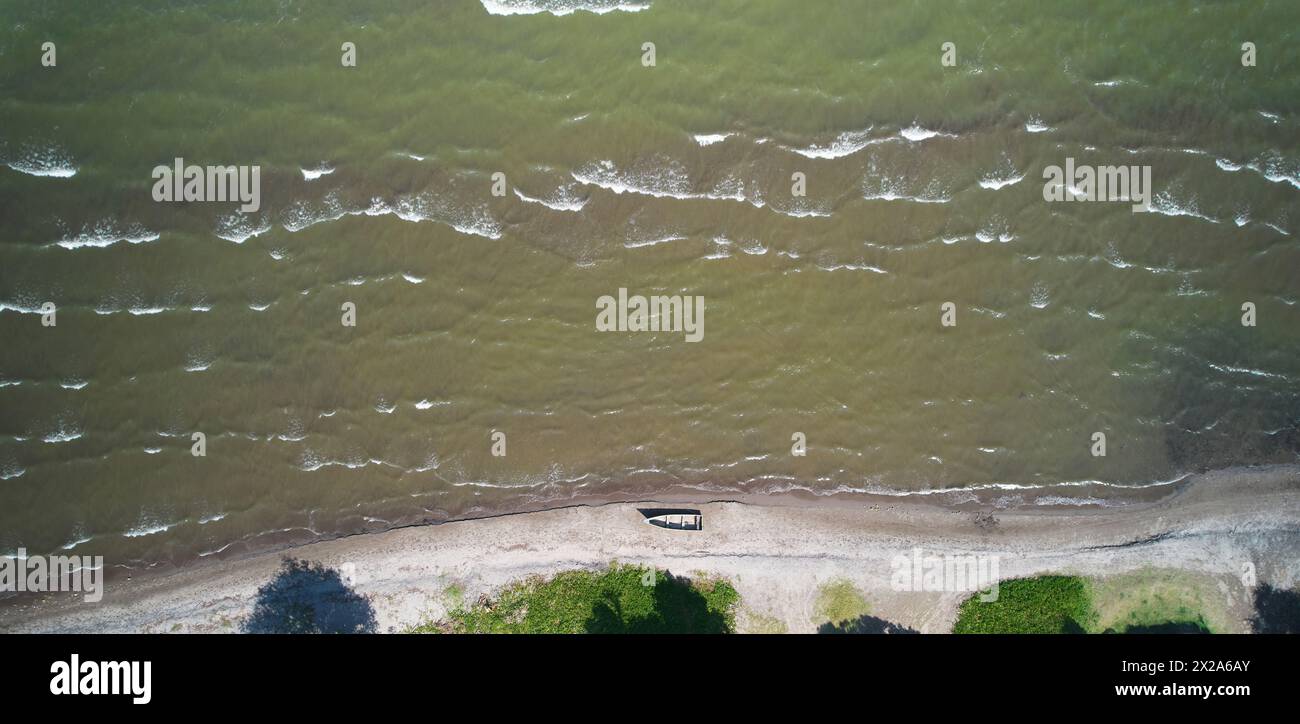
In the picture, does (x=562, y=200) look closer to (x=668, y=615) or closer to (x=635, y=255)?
(x=635, y=255)

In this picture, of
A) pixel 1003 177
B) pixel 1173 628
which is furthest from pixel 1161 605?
pixel 1003 177

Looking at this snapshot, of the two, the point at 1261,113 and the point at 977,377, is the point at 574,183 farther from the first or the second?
the point at 1261,113

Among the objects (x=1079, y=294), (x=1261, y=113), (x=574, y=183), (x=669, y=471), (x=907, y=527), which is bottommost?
(x=907, y=527)

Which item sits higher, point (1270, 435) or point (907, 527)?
point (1270, 435)

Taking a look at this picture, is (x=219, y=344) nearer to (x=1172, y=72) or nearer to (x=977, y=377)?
(x=977, y=377)

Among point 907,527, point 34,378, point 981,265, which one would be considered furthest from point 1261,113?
point 34,378

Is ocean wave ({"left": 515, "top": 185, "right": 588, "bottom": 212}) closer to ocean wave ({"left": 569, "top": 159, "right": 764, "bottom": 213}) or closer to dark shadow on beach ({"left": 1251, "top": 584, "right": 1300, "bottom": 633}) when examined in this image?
ocean wave ({"left": 569, "top": 159, "right": 764, "bottom": 213})
